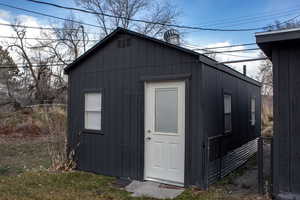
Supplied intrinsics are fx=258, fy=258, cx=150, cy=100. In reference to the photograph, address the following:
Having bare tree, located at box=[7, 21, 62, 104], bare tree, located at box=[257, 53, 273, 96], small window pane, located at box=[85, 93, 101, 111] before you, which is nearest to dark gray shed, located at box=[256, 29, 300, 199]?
small window pane, located at box=[85, 93, 101, 111]

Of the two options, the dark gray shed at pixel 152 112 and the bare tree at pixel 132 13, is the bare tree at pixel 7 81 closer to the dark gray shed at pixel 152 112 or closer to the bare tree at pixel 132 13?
the bare tree at pixel 132 13

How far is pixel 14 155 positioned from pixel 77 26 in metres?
13.2

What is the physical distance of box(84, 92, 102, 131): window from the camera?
21.3ft

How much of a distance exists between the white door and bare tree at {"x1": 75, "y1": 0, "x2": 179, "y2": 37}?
53.1ft

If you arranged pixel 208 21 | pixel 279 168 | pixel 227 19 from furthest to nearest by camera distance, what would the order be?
pixel 208 21 < pixel 227 19 < pixel 279 168

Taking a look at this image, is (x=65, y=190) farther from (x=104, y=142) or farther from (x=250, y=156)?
(x=250, y=156)

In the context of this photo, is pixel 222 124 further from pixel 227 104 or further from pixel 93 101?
pixel 93 101

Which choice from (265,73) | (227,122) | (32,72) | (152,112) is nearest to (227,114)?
(227,122)

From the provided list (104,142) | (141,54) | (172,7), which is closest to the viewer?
(141,54)

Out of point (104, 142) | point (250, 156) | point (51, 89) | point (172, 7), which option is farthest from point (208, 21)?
point (51, 89)

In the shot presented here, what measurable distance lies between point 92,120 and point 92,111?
231 millimetres

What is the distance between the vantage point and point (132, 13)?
21.2m

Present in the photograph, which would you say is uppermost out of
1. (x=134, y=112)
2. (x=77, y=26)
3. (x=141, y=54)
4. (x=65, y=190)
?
(x=77, y=26)

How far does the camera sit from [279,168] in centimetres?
420
